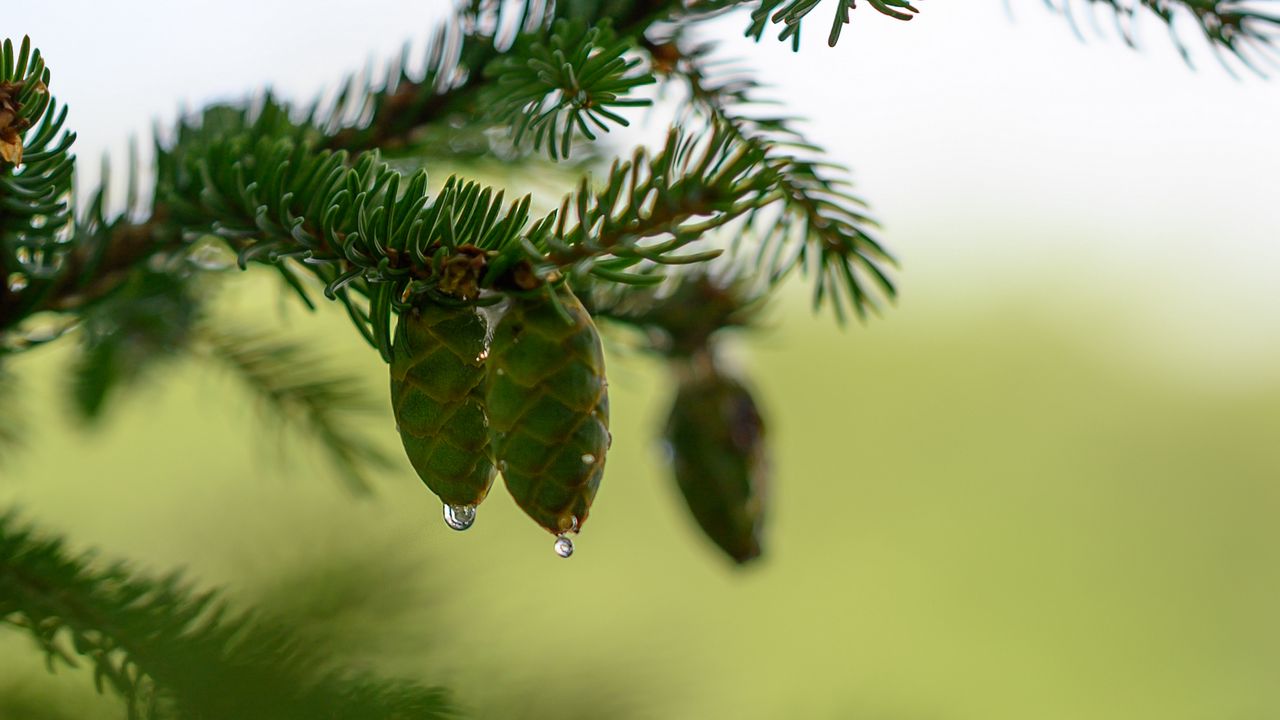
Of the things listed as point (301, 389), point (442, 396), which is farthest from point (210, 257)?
point (442, 396)

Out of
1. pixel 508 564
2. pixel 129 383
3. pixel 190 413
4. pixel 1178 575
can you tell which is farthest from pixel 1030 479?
pixel 129 383

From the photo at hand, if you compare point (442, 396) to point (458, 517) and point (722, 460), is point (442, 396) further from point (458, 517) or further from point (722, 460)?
point (722, 460)

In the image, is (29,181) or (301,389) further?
(301,389)

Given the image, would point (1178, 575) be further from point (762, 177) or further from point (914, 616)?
point (762, 177)

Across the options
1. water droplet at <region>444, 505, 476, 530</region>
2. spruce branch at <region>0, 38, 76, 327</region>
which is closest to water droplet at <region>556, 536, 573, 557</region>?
water droplet at <region>444, 505, 476, 530</region>

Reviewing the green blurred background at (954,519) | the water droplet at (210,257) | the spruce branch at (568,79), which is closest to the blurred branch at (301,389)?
the water droplet at (210,257)

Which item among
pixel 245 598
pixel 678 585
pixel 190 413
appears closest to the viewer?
pixel 245 598
